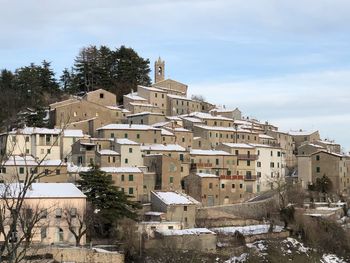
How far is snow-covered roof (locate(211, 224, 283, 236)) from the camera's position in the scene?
40.8 meters

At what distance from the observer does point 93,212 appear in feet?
121

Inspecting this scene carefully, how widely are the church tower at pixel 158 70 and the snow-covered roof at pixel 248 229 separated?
44212mm

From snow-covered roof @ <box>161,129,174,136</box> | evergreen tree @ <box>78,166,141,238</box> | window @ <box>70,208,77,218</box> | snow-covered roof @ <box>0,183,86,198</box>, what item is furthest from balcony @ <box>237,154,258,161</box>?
window @ <box>70,208,77,218</box>

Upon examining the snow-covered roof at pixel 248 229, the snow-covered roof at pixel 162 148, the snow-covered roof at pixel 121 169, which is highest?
the snow-covered roof at pixel 162 148

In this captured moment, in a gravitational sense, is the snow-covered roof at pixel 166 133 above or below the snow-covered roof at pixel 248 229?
above

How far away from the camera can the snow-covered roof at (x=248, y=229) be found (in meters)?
40.8

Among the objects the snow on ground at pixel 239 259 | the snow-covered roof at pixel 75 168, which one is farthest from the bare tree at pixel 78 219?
the snow on ground at pixel 239 259

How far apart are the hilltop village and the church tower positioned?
12926mm

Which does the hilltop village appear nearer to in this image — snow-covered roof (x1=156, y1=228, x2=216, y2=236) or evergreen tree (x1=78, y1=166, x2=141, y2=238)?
snow-covered roof (x1=156, y1=228, x2=216, y2=236)

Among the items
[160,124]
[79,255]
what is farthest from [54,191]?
[160,124]

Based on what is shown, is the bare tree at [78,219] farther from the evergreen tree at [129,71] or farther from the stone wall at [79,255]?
the evergreen tree at [129,71]

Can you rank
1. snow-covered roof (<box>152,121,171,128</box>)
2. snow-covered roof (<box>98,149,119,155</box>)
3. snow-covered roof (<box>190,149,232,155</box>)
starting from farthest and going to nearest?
snow-covered roof (<box>152,121,171,128</box>) < snow-covered roof (<box>190,149,232,155</box>) < snow-covered roof (<box>98,149,119,155</box>)

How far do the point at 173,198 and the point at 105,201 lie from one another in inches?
282

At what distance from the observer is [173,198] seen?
1714 inches
